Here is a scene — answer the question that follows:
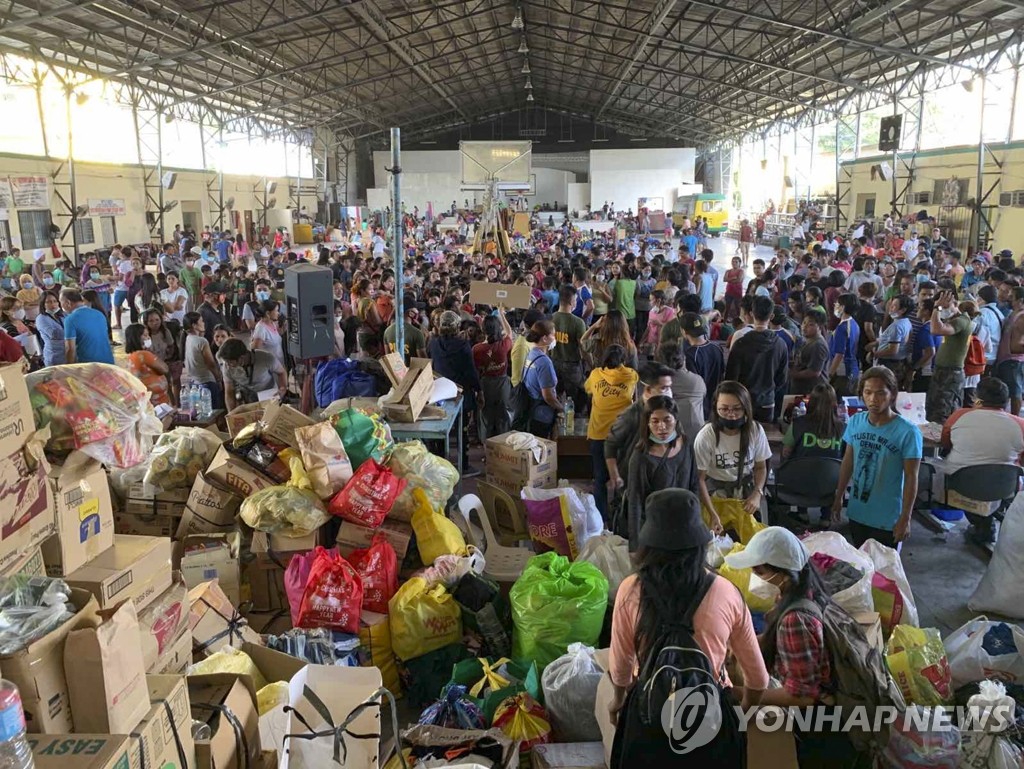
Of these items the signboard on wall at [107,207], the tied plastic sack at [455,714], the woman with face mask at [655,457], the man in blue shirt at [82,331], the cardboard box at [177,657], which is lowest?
the tied plastic sack at [455,714]

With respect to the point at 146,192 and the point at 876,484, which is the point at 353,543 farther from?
the point at 146,192

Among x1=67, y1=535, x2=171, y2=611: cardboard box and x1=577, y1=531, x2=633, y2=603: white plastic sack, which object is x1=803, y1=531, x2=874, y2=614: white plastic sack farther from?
x1=67, y1=535, x2=171, y2=611: cardboard box

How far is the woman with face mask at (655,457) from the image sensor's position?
3.63 m

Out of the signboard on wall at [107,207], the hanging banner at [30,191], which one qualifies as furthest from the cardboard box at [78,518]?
the signboard on wall at [107,207]

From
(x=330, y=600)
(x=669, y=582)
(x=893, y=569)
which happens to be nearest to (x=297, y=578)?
(x=330, y=600)

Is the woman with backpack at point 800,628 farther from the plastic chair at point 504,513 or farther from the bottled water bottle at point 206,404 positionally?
the bottled water bottle at point 206,404

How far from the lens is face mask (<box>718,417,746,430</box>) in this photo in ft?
12.8

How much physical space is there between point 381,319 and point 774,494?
4.24m

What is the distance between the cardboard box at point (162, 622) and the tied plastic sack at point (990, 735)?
274cm

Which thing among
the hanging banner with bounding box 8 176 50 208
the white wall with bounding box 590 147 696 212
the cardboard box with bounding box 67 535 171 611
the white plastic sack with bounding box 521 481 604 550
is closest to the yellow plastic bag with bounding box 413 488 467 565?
the white plastic sack with bounding box 521 481 604 550

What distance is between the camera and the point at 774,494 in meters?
5.09

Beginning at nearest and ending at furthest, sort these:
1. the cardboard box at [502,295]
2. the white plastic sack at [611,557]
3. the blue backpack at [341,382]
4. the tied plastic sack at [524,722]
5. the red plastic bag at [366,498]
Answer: the tied plastic sack at [524,722]
the white plastic sack at [611,557]
the red plastic bag at [366,498]
the blue backpack at [341,382]
the cardboard box at [502,295]

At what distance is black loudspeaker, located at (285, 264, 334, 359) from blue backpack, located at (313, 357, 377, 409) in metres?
0.15

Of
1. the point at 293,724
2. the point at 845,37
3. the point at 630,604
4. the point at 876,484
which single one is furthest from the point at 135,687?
the point at 845,37
